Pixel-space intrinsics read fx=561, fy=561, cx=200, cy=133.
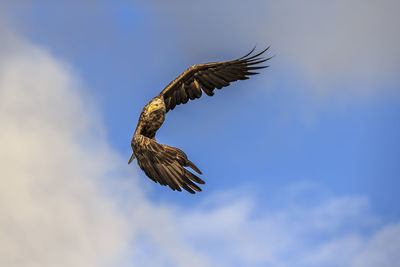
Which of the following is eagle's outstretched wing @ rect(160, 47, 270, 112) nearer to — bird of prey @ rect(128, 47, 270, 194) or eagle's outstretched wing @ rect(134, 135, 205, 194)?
bird of prey @ rect(128, 47, 270, 194)

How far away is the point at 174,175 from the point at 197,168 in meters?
0.54

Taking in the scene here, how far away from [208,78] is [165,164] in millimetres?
3367

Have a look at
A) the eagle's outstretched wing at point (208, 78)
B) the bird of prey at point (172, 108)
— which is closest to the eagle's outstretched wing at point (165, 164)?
the bird of prey at point (172, 108)

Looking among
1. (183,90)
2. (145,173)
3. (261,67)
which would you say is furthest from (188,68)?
(145,173)

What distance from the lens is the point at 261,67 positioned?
49.4ft

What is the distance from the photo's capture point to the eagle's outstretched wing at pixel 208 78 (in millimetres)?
14732

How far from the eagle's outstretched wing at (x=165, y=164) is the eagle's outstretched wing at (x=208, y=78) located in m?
2.03

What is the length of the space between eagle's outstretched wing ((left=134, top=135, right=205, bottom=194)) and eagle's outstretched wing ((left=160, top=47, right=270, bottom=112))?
2.03 metres

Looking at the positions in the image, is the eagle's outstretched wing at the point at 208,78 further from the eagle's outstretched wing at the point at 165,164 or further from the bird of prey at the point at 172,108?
the eagle's outstretched wing at the point at 165,164

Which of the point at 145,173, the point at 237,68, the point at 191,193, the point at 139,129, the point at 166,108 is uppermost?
the point at 237,68

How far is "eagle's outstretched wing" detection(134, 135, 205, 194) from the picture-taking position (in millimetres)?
12211

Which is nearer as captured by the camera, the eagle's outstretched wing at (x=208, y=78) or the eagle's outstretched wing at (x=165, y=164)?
the eagle's outstretched wing at (x=165, y=164)

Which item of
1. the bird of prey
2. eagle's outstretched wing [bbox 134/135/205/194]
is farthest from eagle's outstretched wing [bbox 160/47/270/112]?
eagle's outstretched wing [bbox 134/135/205/194]

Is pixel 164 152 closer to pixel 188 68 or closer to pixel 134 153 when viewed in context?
pixel 134 153
